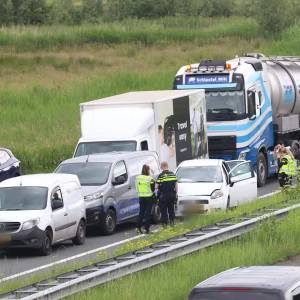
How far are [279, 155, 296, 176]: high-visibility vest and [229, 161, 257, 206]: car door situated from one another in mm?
822

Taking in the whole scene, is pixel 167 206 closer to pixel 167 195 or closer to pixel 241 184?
pixel 167 195

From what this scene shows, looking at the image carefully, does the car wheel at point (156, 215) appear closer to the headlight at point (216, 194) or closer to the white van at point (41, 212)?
the headlight at point (216, 194)

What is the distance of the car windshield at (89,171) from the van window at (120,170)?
0.71 ft

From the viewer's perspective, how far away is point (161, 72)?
5703 cm

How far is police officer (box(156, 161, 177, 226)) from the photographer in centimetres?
2503

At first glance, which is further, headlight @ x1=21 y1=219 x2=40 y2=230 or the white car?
the white car

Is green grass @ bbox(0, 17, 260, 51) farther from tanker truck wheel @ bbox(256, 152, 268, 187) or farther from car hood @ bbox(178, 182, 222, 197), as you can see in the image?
car hood @ bbox(178, 182, 222, 197)

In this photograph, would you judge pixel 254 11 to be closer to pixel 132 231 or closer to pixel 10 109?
pixel 10 109

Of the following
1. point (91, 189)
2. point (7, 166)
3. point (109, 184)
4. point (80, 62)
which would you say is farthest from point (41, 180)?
point (80, 62)

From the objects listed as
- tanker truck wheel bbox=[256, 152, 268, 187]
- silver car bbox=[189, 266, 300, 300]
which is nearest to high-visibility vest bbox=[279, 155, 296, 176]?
tanker truck wheel bbox=[256, 152, 268, 187]

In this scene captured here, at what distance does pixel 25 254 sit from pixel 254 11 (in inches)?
2043

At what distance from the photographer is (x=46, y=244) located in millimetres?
22531

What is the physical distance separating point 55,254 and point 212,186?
5791mm

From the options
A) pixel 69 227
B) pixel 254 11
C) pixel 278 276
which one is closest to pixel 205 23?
pixel 254 11
